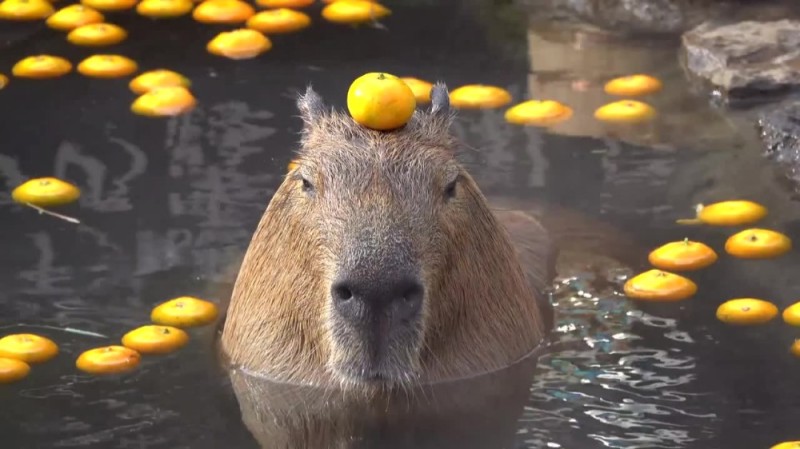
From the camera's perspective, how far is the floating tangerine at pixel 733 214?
717 centimetres

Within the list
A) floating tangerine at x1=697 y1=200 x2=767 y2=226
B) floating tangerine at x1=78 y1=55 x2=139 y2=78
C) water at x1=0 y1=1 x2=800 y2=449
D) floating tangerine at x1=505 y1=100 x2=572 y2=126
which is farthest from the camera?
floating tangerine at x1=78 y1=55 x2=139 y2=78

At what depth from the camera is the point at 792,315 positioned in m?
6.41

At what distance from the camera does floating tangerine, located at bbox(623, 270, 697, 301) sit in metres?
6.66

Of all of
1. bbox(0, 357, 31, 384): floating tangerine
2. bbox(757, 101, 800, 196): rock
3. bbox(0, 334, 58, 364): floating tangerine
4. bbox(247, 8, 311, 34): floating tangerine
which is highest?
bbox(247, 8, 311, 34): floating tangerine

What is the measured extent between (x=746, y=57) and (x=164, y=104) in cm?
294

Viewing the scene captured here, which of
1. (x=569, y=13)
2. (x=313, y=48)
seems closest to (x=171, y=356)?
(x=313, y=48)

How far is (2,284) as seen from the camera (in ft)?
22.4

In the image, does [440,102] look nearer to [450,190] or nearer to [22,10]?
[450,190]

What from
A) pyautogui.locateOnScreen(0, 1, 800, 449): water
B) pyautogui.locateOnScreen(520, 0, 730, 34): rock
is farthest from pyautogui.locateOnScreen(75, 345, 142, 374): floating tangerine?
pyautogui.locateOnScreen(520, 0, 730, 34): rock

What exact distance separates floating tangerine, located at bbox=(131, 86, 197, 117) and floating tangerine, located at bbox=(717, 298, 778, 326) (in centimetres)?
308

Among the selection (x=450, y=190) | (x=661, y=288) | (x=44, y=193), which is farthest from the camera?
(x=44, y=193)

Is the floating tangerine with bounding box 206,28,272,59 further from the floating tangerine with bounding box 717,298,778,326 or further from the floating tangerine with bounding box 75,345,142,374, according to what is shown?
the floating tangerine with bounding box 717,298,778,326

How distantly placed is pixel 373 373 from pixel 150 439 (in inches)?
34.3

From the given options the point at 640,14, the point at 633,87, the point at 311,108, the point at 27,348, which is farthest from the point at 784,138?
the point at 27,348
